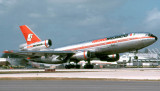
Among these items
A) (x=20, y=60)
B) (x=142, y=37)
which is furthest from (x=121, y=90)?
(x=20, y=60)

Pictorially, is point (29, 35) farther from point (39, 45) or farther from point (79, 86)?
point (79, 86)

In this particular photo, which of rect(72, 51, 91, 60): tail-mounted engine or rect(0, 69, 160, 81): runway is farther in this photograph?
rect(72, 51, 91, 60): tail-mounted engine

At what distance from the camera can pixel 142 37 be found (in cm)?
4744

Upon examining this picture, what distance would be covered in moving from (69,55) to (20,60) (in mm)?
23420

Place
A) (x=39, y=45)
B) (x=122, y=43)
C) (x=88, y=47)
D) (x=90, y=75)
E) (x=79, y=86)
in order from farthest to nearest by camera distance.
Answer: (x=39, y=45) < (x=88, y=47) < (x=122, y=43) < (x=90, y=75) < (x=79, y=86)

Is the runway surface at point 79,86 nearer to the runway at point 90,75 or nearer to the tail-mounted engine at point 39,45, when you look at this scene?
the runway at point 90,75

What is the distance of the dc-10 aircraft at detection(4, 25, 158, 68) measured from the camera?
157ft

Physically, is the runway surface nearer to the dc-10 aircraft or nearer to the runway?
the runway

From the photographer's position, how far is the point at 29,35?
62.9 m

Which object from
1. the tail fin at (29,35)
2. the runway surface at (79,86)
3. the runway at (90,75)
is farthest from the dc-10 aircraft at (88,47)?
the runway surface at (79,86)

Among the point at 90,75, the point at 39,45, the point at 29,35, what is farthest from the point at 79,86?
the point at 29,35

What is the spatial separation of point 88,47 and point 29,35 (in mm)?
17209

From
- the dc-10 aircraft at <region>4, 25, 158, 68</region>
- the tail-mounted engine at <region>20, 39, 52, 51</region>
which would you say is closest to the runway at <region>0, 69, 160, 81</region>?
the dc-10 aircraft at <region>4, 25, 158, 68</region>

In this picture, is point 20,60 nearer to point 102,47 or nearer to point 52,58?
point 52,58
